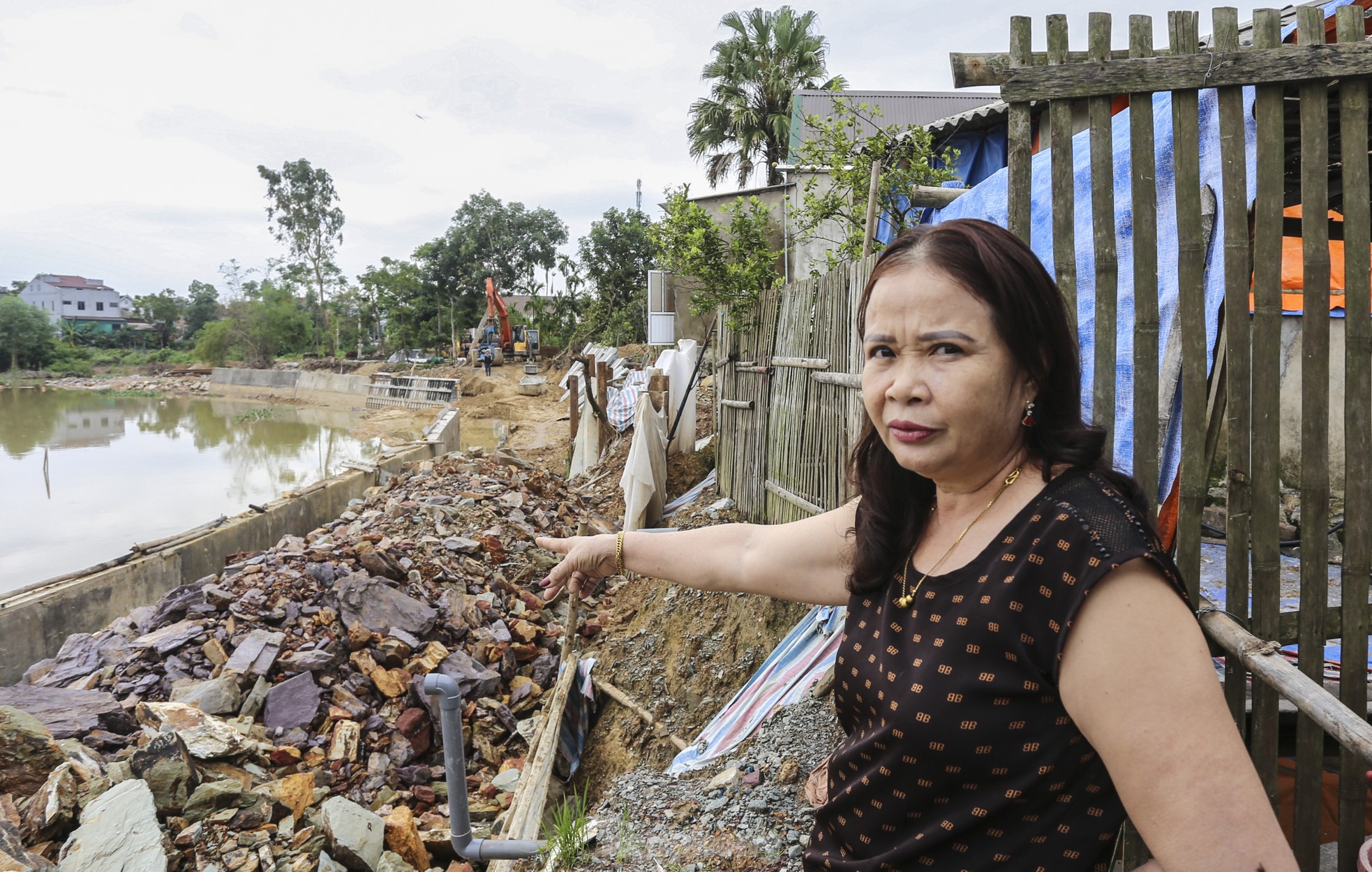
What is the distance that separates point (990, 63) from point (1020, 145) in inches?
8.0

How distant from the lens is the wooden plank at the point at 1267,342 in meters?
1.78

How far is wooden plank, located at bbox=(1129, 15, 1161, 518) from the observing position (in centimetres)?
183

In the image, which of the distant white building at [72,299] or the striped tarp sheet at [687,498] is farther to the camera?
the distant white building at [72,299]

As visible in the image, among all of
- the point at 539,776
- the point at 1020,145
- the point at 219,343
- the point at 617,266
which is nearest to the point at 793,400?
the point at 539,776

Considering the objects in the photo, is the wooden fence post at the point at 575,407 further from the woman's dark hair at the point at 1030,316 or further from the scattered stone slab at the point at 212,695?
the woman's dark hair at the point at 1030,316

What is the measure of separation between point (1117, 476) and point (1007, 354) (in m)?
0.22

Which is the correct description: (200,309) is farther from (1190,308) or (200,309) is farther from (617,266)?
(1190,308)

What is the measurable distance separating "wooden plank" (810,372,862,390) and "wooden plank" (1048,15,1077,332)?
1993 mm

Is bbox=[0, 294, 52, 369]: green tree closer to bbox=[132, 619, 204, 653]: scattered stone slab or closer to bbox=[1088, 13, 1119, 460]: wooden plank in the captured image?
bbox=[132, 619, 204, 653]: scattered stone slab

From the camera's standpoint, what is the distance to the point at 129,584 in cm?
738

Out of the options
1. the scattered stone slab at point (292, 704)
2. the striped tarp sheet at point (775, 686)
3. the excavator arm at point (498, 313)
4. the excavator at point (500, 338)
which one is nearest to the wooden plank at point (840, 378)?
the striped tarp sheet at point (775, 686)

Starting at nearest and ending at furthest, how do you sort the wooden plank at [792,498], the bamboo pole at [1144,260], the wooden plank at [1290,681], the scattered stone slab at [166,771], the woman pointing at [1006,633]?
1. the woman pointing at [1006,633]
2. the wooden plank at [1290,681]
3. the bamboo pole at [1144,260]
4. the scattered stone slab at [166,771]
5. the wooden plank at [792,498]

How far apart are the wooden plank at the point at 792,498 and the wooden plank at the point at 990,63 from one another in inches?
109

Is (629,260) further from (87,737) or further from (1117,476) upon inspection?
(1117,476)
